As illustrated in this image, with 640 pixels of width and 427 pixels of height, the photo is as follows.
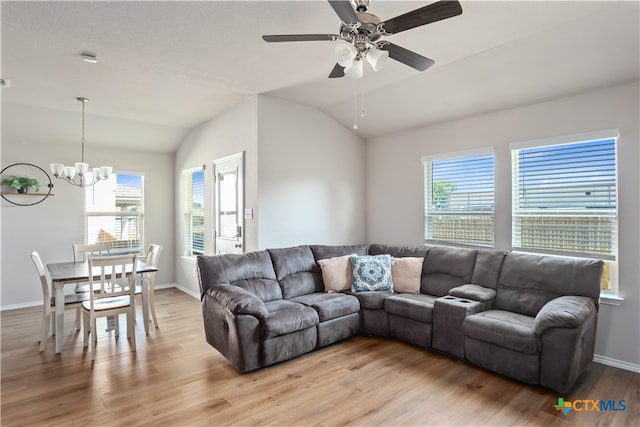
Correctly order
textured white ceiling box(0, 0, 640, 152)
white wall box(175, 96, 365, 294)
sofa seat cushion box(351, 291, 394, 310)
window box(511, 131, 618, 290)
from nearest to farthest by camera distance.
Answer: textured white ceiling box(0, 0, 640, 152), window box(511, 131, 618, 290), sofa seat cushion box(351, 291, 394, 310), white wall box(175, 96, 365, 294)

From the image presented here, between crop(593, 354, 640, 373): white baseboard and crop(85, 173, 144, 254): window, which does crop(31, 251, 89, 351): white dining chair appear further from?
crop(593, 354, 640, 373): white baseboard

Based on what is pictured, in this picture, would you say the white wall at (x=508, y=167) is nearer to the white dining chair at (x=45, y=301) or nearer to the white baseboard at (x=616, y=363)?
the white baseboard at (x=616, y=363)

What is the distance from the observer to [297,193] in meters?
4.59

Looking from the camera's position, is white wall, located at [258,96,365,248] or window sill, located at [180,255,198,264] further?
window sill, located at [180,255,198,264]

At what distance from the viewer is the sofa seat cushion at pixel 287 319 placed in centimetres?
300

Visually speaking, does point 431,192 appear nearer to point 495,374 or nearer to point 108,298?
point 495,374

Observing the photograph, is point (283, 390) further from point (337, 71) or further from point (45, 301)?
point (45, 301)

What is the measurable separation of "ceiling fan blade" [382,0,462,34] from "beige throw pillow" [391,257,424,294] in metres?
2.81

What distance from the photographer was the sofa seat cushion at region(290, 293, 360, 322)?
346 cm

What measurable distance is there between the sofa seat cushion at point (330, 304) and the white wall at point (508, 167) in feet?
4.93

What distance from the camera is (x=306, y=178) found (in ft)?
15.4

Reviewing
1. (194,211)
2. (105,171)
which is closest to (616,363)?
(194,211)

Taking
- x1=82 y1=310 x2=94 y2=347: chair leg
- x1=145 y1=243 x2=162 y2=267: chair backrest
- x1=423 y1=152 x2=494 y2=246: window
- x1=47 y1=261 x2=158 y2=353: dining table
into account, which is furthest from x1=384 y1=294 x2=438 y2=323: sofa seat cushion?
x1=82 y1=310 x2=94 y2=347: chair leg

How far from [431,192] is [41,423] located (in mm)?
4394
